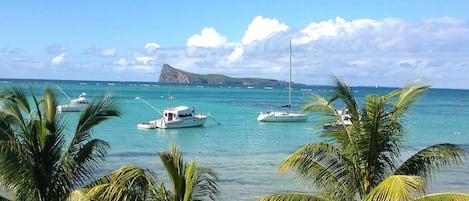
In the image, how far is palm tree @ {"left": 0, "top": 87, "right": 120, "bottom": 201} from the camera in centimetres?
1337

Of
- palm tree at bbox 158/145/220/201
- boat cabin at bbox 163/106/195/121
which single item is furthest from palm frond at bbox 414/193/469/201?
boat cabin at bbox 163/106/195/121

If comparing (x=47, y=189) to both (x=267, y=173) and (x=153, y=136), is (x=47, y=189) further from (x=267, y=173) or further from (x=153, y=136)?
(x=153, y=136)

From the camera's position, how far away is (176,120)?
69.6m

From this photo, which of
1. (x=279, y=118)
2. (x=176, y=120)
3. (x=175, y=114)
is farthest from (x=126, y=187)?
(x=279, y=118)

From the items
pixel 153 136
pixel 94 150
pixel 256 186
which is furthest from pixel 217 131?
pixel 94 150

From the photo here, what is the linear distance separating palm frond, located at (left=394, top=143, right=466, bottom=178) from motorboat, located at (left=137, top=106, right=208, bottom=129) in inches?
2163

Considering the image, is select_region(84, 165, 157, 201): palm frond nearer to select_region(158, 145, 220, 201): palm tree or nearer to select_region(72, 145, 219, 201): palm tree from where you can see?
select_region(72, 145, 219, 201): palm tree

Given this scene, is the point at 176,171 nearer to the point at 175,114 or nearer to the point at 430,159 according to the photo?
the point at 430,159

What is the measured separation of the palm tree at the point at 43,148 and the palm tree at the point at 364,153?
4290mm

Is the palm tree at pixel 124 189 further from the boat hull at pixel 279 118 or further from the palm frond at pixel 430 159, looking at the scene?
the boat hull at pixel 279 118

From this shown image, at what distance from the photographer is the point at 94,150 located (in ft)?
46.9

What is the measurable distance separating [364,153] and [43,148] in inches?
264

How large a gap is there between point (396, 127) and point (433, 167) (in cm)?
117

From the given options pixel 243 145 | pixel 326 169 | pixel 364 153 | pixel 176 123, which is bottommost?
pixel 243 145
